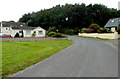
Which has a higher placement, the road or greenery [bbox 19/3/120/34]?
greenery [bbox 19/3/120/34]

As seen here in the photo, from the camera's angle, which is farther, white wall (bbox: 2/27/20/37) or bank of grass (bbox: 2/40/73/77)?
white wall (bbox: 2/27/20/37)

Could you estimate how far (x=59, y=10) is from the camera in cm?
7425

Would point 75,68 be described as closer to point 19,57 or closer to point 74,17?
point 19,57

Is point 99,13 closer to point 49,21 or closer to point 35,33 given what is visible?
point 49,21

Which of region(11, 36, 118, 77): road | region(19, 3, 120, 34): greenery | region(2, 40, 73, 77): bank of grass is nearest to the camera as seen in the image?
region(11, 36, 118, 77): road

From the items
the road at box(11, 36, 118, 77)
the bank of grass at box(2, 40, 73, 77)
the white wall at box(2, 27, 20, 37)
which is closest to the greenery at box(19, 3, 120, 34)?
the white wall at box(2, 27, 20, 37)

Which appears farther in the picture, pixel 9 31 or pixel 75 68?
pixel 9 31

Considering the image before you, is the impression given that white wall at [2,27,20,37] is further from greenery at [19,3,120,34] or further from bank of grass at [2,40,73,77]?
bank of grass at [2,40,73,77]

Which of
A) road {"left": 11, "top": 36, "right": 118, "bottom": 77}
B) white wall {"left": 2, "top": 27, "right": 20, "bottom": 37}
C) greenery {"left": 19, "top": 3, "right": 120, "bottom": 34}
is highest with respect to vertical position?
greenery {"left": 19, "top": 3, "right": 120, "bottom": 34}

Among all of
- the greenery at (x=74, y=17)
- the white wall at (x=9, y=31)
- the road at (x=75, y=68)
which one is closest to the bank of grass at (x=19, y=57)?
the road at (x=75, y=68)

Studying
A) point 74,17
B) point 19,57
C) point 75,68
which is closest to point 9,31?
point 74,17

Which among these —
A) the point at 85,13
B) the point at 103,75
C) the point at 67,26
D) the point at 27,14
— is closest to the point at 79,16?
the point at 85,13

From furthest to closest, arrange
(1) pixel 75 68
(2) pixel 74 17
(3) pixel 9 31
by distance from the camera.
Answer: (2) pixel 74 17, (3) pixel 9 31, (1) pixel 75 68

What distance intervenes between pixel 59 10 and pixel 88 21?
700 inches
